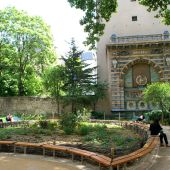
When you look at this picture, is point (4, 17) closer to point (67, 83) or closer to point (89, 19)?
point (67, 83)

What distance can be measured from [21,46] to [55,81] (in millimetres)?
5524

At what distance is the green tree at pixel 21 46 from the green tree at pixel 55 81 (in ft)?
8.77

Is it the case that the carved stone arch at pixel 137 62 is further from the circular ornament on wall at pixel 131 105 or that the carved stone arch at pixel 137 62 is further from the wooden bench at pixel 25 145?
the wooden bench at pixel 25 145

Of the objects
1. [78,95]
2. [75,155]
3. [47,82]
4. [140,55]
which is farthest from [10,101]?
[75,155]

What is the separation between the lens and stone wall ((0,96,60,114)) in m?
36.0

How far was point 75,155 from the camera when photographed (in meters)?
11.4

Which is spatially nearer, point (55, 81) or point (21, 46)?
point (55, 81)

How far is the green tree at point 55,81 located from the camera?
36.7 metres

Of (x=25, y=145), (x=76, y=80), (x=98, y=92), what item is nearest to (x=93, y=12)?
(x=25, y=145)

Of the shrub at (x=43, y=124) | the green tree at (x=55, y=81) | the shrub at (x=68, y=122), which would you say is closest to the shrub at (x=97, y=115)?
the green tree at (x=55, y=81)

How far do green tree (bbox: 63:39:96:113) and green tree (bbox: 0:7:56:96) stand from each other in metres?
2.77

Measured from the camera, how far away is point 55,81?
121ft

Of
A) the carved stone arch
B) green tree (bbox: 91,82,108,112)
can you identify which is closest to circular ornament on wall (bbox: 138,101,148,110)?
the carved stone arch

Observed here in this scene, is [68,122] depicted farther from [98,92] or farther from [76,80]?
[76,80]
